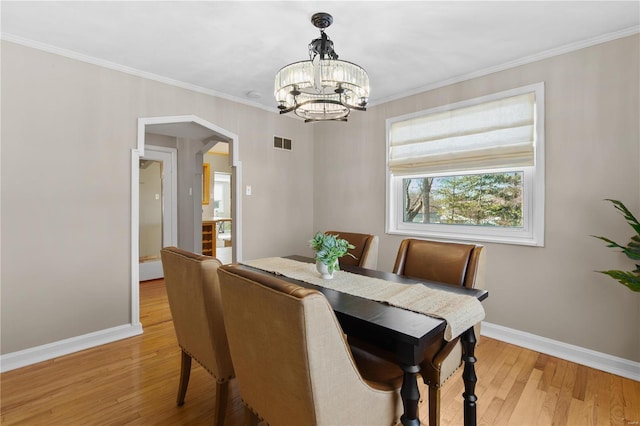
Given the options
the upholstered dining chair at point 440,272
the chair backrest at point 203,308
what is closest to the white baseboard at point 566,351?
the upholstered dining chair at point 440,272

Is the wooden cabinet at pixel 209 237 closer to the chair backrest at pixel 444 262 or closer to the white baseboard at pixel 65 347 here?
the white baseboard at pixel 65 347

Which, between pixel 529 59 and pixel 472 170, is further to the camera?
pixel 472 170

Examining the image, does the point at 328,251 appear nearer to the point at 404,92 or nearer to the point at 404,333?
the point at 404,333

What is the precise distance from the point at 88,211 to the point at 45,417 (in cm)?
152

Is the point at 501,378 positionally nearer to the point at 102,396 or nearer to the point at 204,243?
the point at 102,396

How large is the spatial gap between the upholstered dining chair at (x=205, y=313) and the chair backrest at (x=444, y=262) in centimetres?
124

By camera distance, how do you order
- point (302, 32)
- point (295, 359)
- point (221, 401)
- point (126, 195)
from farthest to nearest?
point (126, 195)
point (302, 32)
point (221, 401)
point (295, 359)

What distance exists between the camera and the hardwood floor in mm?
1778

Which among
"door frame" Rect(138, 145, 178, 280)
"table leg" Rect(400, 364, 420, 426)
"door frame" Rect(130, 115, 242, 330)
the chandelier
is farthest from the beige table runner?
"door frame" Rect(138, 145, 178, 280)

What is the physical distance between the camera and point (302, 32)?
2.23 metres

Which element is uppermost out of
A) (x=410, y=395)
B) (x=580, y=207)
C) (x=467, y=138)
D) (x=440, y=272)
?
(x=467, y=138)

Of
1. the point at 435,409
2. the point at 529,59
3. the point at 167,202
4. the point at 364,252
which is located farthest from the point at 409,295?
the point at 167,202

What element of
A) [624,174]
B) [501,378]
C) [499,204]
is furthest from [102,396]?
[624,174]

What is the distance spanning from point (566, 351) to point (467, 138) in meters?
1.94
